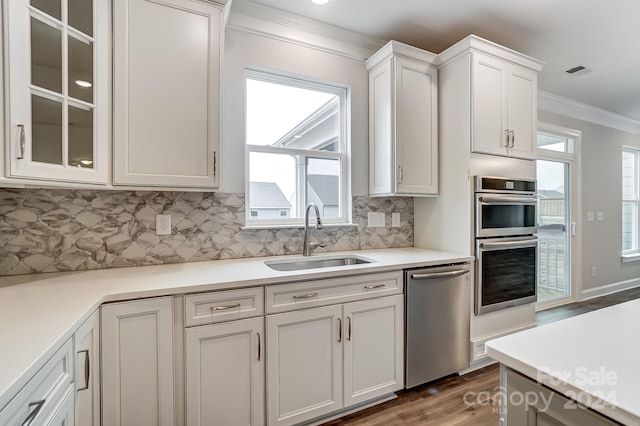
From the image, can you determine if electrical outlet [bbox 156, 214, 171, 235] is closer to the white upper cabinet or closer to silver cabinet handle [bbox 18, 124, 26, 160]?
silver cabinet handle [bbox 18, 124, 26, 160]

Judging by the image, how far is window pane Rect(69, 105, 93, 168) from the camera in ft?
4.66

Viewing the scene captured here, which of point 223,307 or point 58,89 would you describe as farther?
point 223,307

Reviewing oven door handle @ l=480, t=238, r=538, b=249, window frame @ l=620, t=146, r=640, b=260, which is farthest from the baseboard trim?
oven door handle @ l=480, t=238, r=538, b=249

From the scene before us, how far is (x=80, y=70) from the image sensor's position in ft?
4.79

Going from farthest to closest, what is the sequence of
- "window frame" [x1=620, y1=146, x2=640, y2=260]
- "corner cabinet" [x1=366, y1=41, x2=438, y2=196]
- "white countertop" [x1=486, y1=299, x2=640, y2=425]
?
"window frame" [x1=620, y1=146, x2=640, y2=260]
"corner cabinet" [x1=366, y1=41, x2=438, y2=196]
"white countertop" [x1=486, y1=299, x2=640, y2=425]

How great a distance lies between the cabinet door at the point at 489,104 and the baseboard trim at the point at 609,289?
324cm

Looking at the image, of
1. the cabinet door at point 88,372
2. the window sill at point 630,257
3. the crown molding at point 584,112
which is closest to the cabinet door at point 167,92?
the cabinet door at point 88,372

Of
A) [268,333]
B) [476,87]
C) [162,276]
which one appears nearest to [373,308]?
[268,333]

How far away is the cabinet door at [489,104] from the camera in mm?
2334

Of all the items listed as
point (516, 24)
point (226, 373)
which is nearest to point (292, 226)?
point (226, 373)

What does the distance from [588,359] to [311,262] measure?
1692mm

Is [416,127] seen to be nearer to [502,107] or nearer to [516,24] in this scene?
[502,107]

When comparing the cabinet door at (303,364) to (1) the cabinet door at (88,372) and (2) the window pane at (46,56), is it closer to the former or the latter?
(1) the cabinet door at (88,372)

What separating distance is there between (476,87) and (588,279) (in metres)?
3.70
